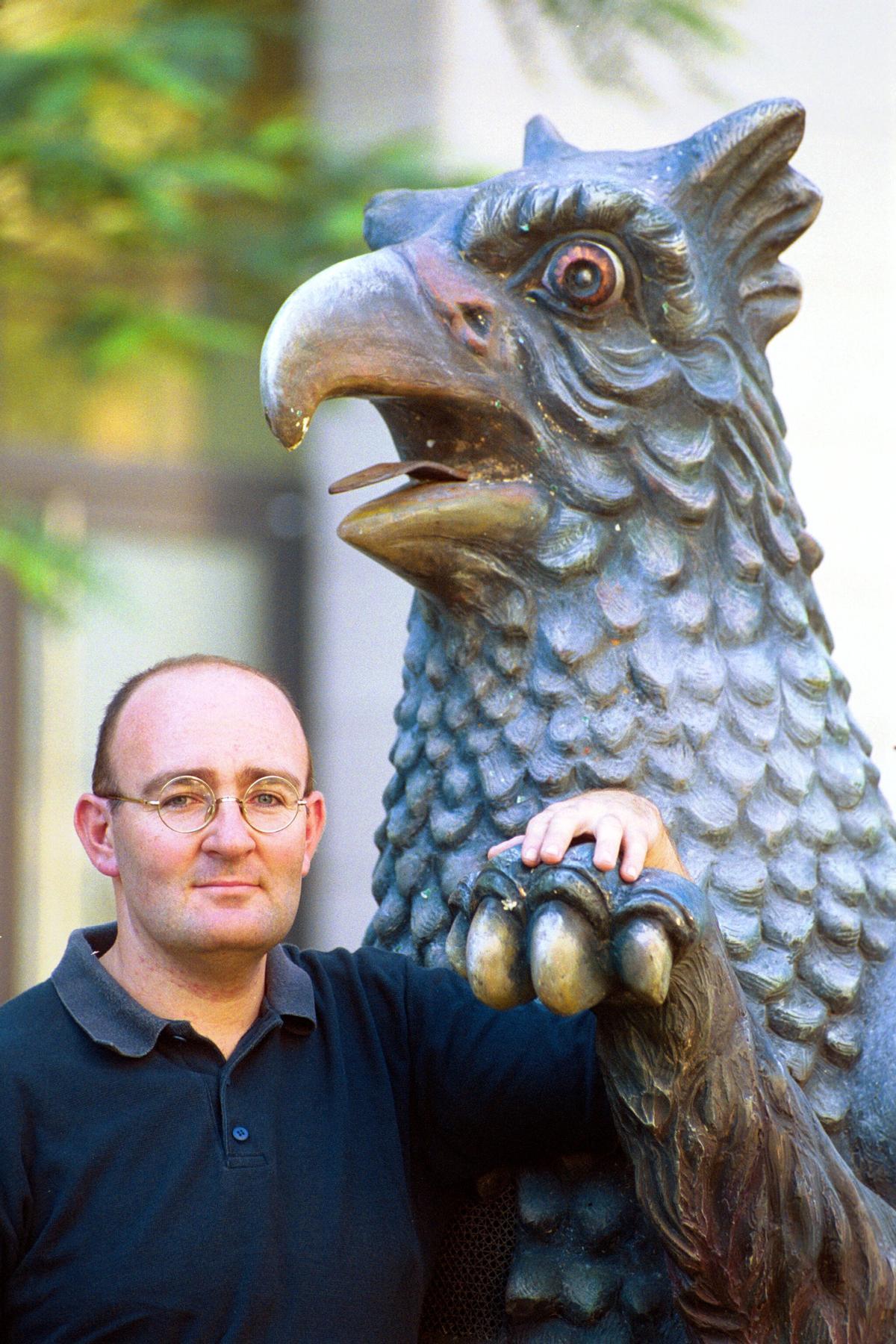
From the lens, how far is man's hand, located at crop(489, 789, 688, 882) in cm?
143

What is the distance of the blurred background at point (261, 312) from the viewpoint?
4.56 meters

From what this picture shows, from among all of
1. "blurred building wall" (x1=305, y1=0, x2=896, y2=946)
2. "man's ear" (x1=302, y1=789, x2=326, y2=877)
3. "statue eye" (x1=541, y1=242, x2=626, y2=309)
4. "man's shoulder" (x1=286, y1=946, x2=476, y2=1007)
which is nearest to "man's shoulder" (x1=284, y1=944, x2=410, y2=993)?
"man's shoulder" (x1=286, y1=946, x2=476, y2=1007)

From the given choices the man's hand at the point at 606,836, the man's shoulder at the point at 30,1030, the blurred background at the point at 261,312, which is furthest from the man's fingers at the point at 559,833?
the blurred background at the point at 261,312

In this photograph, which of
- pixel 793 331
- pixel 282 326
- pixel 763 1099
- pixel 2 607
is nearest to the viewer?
pixel 763 1099

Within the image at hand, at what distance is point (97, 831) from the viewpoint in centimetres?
183

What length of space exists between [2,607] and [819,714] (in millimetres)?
4897

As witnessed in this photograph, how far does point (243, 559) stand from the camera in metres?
6.80

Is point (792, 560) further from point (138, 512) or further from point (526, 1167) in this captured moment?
point (138, 512)

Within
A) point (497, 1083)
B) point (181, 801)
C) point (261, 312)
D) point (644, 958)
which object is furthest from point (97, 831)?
point (261, 312)

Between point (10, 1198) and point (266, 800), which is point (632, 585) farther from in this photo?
point (10, 1198)

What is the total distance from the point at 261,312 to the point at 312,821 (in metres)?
4.35

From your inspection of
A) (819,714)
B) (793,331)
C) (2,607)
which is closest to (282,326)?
(819,714)

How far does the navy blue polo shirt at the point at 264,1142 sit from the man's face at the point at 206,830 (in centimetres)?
9

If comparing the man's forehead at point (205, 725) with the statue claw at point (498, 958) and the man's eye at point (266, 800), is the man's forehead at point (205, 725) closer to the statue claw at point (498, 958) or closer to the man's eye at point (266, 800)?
the man's eye at point (266, 800)
